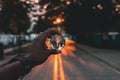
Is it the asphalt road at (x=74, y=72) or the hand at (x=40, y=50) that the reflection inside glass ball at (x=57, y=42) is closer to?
the hand at (x=40, y=50)

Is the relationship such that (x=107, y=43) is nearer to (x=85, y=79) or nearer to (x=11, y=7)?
(x=11, y=7)

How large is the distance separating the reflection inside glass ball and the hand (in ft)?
0.11

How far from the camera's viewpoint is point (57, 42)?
96.1 inches

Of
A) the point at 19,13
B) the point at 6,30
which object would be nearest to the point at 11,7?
the point at 19,13

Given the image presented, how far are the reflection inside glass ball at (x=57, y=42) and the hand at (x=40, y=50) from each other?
3 centimetres

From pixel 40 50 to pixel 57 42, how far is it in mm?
161

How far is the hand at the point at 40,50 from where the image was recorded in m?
2.27

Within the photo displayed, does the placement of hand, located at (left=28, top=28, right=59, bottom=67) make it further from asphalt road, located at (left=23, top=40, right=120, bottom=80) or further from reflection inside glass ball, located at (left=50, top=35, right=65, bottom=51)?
asphalt road, located at (left=23, top=40, right=120, bottom=80)

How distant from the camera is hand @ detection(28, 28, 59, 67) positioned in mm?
2268

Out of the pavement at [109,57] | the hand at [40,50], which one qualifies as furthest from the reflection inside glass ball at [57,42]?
the pavement at [109,57]

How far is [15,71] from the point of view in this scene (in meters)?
2.13

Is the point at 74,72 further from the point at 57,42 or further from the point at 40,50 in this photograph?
the point at 40,50

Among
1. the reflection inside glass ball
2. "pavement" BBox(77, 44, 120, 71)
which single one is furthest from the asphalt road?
the reflection inside glass ball

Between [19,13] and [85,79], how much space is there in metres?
30.1
